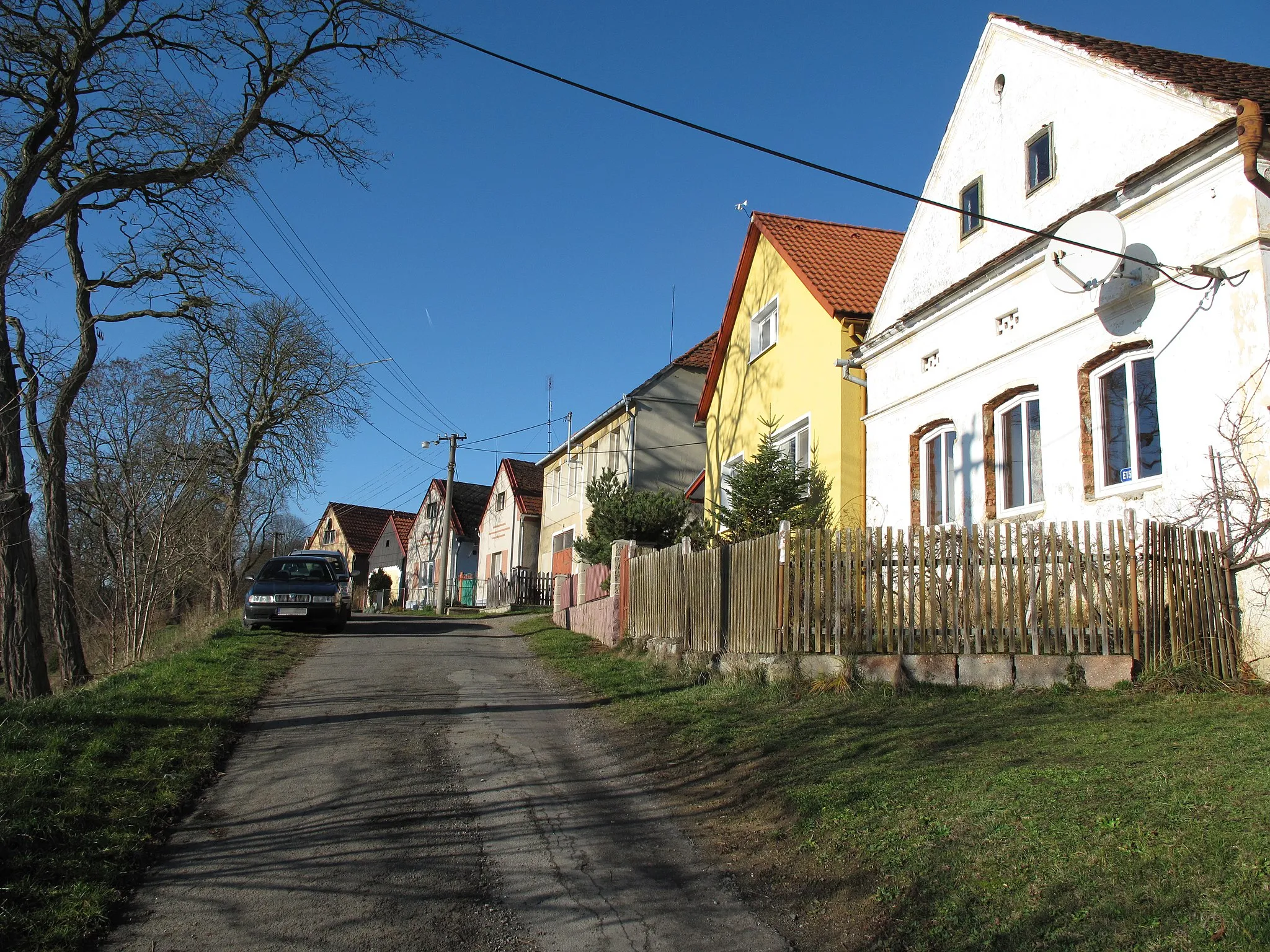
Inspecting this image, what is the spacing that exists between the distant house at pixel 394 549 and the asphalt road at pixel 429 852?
45.9m

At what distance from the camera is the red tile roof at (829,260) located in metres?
17.2

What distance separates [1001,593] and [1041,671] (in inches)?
32.0

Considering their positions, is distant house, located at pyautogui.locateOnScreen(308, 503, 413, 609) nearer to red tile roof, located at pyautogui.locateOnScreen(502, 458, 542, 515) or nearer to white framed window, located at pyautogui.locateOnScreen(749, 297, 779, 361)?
red tile roof, located at pyautogui.locateOnScreen(502, 458, 542, 515)

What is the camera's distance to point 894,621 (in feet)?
31.6

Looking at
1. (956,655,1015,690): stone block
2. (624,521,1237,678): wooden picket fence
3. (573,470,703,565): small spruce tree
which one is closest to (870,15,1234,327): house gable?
(624,521,1237,678): wooden picket fence

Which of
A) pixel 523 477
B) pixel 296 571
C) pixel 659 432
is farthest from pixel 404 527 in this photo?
pixel 296 571

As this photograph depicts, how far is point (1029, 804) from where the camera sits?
213 inches

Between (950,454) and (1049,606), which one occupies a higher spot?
(950,454)

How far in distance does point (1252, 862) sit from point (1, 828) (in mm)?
6298

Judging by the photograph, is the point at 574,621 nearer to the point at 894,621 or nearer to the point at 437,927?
the point at 894,621

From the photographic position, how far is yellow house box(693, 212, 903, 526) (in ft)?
54.1

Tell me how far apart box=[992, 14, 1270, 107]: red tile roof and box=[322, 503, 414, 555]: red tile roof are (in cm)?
5463

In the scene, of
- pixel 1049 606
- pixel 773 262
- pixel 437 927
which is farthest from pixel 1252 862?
pixel 773 262

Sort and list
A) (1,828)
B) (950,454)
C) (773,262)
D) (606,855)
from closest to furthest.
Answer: (1,828) < (606,855) < (950,454) < (773,262)
